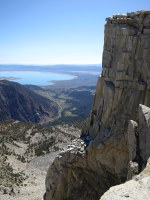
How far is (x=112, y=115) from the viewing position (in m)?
27.3

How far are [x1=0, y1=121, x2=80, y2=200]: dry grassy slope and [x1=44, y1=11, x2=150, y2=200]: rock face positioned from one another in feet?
14.3

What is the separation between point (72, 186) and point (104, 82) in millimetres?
10413

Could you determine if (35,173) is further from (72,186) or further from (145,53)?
(145,53)

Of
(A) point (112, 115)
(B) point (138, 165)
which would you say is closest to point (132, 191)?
(B) point (138, 165)

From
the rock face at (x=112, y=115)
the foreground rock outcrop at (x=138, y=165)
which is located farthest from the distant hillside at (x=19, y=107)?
the foreground rock outcrop at (x=138, y=165)

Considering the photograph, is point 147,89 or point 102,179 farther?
point 102,179

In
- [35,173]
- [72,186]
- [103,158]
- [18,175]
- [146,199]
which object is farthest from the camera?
[35,173]

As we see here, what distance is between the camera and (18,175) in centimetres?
4784

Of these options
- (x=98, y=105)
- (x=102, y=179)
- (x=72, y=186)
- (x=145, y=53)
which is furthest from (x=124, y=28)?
(x=72, y=186)

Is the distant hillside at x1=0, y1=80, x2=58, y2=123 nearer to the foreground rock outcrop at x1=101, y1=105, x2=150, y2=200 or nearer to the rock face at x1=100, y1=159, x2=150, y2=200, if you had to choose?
the foreground rock outcrop at x1=101, y1=105, x2=150, y2=200

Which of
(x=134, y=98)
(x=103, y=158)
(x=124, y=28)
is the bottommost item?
(x=103, y=158)

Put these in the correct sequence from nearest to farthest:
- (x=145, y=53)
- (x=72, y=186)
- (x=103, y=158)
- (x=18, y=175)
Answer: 1. (x=145, y=53)
2. (x=103, y=158)
3. (x=72, y=186)
4. (x=18, y=175)

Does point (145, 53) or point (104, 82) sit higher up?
point (145, 53)

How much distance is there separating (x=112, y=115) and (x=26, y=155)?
3811 centimetres
